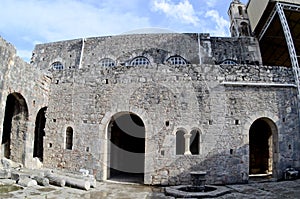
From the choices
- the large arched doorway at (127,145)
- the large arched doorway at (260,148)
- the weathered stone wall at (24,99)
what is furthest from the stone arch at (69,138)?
the large arched doorway at (260,148)

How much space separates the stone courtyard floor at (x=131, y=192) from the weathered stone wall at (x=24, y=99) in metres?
2.49

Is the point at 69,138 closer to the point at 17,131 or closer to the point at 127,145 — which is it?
the point at 17,131

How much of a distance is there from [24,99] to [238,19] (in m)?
14.2

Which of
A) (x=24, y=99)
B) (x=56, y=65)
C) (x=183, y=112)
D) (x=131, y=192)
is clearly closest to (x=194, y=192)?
(x=131, y=192)

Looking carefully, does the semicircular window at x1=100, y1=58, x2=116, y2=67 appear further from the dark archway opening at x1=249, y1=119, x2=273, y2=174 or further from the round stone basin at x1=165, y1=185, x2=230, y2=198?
the round stone basin at x1=165, y1=185, x2=230, y2=198

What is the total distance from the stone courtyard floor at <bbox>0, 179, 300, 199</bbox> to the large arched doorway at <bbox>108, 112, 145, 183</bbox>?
3886 mm

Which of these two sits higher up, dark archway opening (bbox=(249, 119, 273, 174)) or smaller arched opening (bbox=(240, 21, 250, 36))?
smaller arched opening (bbox=(240, 21, 250, 36))

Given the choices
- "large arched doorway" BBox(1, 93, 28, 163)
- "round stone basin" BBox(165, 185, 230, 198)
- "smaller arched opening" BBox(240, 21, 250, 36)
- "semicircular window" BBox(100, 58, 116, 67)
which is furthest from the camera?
"smaller arched opening" BBox(240, 21, 250, 36)

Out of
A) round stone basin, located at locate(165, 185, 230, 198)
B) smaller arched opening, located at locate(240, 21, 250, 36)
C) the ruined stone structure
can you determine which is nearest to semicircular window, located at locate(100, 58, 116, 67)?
the ruined stone structure

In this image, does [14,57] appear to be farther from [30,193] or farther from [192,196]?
[192,196]

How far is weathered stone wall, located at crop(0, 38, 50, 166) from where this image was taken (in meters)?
9.75

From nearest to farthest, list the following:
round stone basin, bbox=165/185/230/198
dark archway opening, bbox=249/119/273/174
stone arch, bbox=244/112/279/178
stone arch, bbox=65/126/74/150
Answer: round stone basin, bbox=165/185/230/198 → stone arch, bbox=65/126/74/150 → stone arch, bbox=244/112/279/178 → dark archway opening, bbox=249/119/273/174

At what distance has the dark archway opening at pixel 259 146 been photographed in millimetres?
13312

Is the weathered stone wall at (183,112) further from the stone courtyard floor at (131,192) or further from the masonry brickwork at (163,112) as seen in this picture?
the stone courtyard floor at (131,192)
